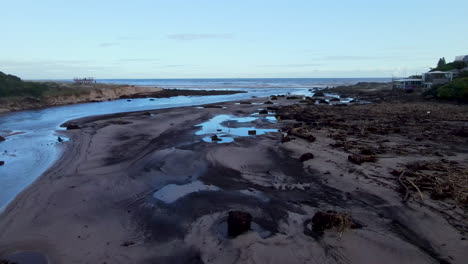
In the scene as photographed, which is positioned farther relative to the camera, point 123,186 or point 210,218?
point 123,186

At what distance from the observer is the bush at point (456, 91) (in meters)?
29.1

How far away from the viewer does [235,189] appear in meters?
9.66

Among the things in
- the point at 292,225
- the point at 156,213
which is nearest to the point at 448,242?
the point at 292,225

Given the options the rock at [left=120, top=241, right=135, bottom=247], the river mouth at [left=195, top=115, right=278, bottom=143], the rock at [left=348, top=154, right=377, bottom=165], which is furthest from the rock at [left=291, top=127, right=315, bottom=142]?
the rock at [left=120, top=241, right=135, bottom=247]

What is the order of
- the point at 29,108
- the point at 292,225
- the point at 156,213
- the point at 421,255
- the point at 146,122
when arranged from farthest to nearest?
the point at 29,108 < the point at 146,122 < the point at 156,213 < the point at 292,225 < the point at 421,255

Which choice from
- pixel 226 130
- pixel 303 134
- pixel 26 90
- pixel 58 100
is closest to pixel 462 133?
pixel 303 134

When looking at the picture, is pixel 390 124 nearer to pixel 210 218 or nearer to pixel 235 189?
pixel 235 189

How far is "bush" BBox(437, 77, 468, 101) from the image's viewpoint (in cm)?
2906

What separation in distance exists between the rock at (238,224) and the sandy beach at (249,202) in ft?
0.44

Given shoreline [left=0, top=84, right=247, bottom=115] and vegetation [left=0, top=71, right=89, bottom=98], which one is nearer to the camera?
shoreline [left=0, top=84, right=247, bottom=115]

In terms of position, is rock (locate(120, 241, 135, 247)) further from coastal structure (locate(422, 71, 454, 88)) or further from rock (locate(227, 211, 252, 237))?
coastal structure (locate(422, 71, 454, 88))

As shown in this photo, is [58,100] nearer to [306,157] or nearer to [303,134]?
[303,134]

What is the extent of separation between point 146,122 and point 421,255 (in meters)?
A: 21.1

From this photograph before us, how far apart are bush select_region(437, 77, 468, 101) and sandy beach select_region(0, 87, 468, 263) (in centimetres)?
1654
